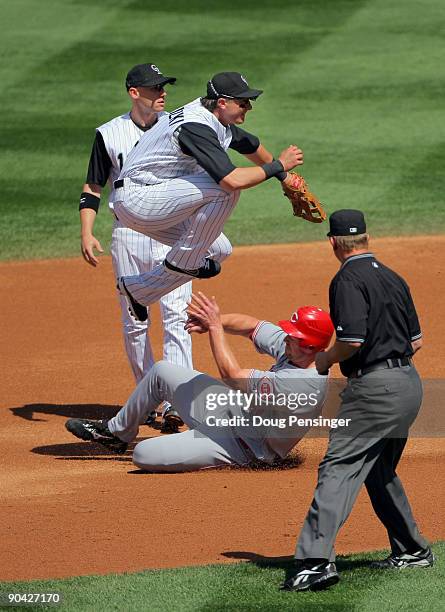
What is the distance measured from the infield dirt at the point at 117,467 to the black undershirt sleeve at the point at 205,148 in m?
1.76

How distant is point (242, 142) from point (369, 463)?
3148 mm

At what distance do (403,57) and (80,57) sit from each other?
4953 mm

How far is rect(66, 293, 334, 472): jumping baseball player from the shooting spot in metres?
7.01

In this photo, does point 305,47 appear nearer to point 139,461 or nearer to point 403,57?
point 403,57

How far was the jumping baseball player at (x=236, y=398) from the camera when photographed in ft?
23.0

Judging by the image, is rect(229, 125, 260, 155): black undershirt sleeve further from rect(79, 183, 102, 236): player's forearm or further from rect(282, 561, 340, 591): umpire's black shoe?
rect(282, 561, 340, 591): umpire's black shoe

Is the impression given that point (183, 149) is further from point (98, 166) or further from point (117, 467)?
point (117, 467)

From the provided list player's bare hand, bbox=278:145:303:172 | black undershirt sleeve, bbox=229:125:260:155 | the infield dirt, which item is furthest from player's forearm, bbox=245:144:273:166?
the infield dirt

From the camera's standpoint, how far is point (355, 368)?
18.7ft

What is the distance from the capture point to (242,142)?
8.20 meters

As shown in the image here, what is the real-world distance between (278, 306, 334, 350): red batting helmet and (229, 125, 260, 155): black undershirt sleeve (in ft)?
5.33

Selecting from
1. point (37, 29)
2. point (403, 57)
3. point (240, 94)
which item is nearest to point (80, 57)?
point (37, 29)

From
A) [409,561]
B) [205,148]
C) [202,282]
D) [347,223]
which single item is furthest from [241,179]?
[202,282]

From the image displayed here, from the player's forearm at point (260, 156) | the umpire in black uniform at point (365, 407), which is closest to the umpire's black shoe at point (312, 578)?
the umpire in black uniform at point (365, 407)
